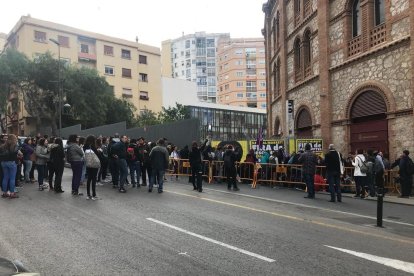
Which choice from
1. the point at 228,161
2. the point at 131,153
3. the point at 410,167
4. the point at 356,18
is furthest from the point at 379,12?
the point at 131,153

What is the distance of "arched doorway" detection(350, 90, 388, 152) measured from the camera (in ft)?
57.9

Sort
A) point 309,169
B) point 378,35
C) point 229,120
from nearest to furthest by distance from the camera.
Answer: point 309,169 < point 378,35 < point 229,120

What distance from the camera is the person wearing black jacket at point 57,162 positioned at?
516 inches

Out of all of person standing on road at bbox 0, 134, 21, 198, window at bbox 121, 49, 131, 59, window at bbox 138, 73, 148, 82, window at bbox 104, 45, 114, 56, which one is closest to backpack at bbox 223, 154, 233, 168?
person standing on road at bbox 0, 134, 21, 198

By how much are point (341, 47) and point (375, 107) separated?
366 centimetres

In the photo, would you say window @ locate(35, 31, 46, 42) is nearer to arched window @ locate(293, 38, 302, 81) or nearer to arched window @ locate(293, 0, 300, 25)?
arched window @ locate(293, 0, 300, 25)

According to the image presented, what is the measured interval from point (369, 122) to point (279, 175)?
4.40m

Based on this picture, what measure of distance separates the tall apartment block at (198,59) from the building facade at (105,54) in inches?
2451

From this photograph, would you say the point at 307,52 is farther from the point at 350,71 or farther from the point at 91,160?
the point at 91,160

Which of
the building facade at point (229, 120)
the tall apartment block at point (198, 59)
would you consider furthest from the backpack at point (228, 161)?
the tall apartment block at point (198, 59)

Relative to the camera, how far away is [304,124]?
24.6 metres

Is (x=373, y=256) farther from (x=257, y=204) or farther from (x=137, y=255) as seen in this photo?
(x=257, y=204)

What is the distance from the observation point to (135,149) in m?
15.1

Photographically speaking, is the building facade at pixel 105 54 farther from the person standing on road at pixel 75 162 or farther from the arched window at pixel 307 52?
the person standing on road at pixel 75 162
